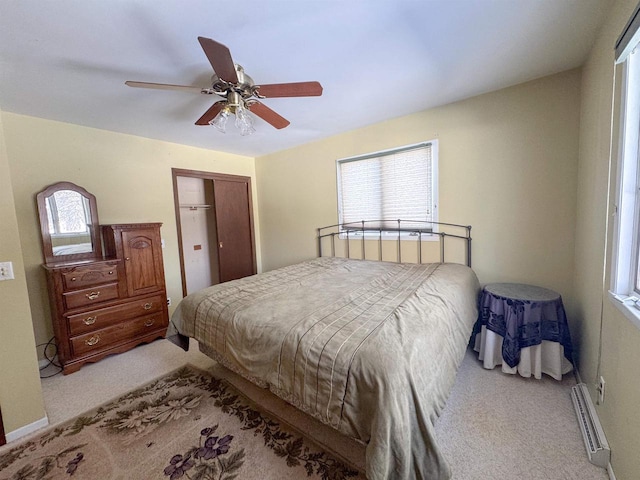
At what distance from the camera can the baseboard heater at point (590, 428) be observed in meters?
1.30

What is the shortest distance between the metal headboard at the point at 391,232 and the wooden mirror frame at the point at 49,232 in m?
2.70

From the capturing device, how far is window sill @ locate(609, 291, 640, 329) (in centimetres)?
104

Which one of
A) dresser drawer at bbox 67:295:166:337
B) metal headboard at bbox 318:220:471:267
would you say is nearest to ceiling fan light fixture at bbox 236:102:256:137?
metal headboard at bbox 318:220:471:267

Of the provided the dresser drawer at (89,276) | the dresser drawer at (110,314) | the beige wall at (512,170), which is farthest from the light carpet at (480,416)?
the beige wall at (512,170)

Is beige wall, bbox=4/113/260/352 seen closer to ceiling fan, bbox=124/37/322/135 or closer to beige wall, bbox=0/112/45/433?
beige wall, bbox=0/112/45/433

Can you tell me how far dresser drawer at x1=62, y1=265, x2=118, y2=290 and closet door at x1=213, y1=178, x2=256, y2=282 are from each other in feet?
5.04

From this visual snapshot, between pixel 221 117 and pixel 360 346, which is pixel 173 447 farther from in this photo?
pixel 221 117

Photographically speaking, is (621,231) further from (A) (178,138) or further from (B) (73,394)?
(A) (178,138)

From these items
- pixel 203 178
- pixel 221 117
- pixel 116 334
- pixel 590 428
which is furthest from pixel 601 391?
pixel 203 178

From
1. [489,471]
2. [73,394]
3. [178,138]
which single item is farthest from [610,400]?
[178,138]

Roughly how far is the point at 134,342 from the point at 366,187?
3.29 meters

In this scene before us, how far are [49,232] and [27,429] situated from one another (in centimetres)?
177

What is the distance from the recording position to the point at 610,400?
1.32 meters

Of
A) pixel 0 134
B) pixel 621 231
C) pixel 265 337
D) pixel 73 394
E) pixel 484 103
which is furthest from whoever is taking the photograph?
pixel 484 103
